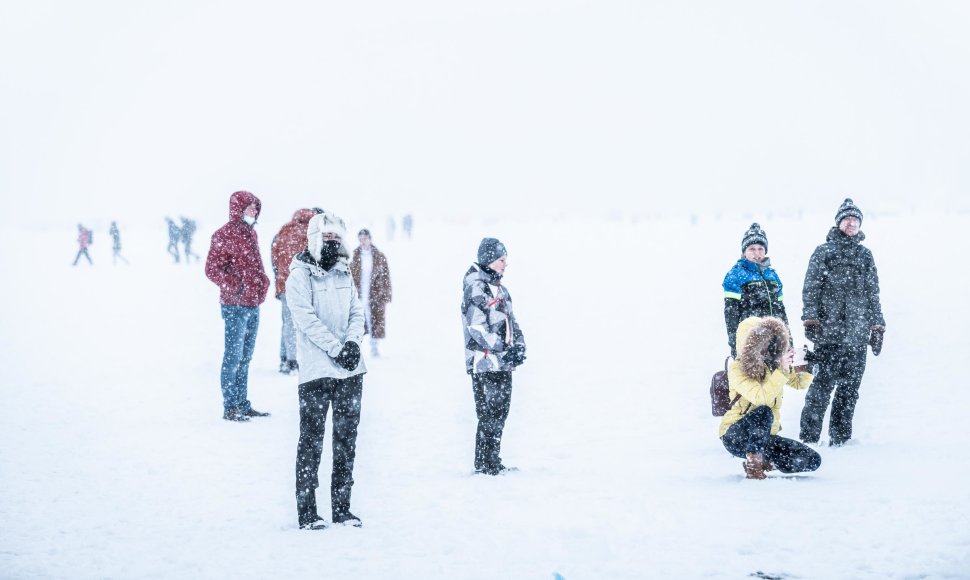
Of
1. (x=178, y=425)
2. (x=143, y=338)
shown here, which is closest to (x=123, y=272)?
(x=143, y=338)

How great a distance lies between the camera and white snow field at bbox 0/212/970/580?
430 cm

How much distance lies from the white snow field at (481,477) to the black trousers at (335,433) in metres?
0.27

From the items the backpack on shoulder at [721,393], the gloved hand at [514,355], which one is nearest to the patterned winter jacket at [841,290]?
the backpack on shoulder at [721,393]

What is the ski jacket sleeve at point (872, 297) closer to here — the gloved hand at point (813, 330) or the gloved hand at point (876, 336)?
the gloved hand at point (876, 336)

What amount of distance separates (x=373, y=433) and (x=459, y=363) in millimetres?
4733

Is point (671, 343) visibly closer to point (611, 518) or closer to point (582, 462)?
point (582, 462)

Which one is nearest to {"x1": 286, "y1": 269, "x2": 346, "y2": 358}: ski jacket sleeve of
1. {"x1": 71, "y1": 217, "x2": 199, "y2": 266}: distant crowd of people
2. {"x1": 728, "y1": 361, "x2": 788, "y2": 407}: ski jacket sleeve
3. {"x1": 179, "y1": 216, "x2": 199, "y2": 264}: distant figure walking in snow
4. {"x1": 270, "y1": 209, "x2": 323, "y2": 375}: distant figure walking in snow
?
{"x1": 728, "y1": 361, "x2": 788, "y2": 407}: ski jacket sleeve

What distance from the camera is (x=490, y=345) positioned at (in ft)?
19.7

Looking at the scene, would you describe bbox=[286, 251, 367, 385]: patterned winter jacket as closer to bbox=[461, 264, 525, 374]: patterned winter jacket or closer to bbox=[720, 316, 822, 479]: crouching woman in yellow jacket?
bbox=[461, 264, 525, 374]: patterned winter jacket

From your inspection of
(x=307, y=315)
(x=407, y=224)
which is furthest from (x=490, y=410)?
(x=407, y=224)

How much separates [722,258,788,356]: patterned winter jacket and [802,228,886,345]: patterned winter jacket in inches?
12.8

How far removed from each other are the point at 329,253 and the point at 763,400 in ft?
11.0

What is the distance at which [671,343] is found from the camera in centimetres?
1383

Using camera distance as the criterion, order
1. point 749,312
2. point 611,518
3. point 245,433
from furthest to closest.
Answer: point 245,433, point 749,312, point 611,518
